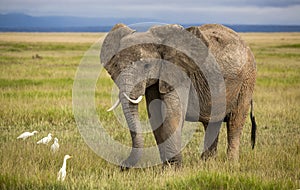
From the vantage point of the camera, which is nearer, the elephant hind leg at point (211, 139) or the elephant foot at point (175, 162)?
the elephant foot at point (175, 162)

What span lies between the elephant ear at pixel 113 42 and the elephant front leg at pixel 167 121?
2.33ft

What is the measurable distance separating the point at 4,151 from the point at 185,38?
341 centimetres

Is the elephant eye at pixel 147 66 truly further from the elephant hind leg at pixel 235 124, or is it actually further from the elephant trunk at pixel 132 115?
the elephant hind leg at pixel 235 124

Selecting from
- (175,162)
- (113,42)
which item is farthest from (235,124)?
Result: (113,42)

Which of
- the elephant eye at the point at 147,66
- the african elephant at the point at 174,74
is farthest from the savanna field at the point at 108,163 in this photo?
the elephant eye at the point at 147,66

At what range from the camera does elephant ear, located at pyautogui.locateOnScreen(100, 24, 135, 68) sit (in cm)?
625

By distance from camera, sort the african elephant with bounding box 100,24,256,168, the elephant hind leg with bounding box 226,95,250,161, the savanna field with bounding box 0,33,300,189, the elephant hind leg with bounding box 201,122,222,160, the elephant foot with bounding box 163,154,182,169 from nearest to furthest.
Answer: the savanna field with bounding box 0,33,300,189
the african elephant with bounding box 100,24,256,168
the elephant foot with bounding box 163,154,182,169
the elephant hind leg with bounding box 226,95,250,161
the elephant hind leg with bounding box 201,122,222,160

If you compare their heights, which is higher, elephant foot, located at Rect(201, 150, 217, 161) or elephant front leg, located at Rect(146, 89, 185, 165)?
elephant front leg, located at Rect(146, 89, 185, 165)

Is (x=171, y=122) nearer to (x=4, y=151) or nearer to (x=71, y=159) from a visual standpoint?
(x=71, y=159)

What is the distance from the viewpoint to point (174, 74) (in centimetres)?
620

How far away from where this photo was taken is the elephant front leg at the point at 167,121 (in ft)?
20.4

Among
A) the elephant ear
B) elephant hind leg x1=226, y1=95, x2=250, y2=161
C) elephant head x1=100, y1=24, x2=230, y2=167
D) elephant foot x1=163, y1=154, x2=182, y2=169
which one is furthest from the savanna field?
the elephant ear

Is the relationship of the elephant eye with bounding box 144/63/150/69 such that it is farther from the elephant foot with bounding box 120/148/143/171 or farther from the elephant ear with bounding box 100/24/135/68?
the elephant foot with bounding box 120/148/143/171

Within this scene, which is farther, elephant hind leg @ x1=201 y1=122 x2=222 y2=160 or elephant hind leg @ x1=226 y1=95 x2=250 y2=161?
elephant hind leg @ x1=201 y1=122 x2=222 y2=160
